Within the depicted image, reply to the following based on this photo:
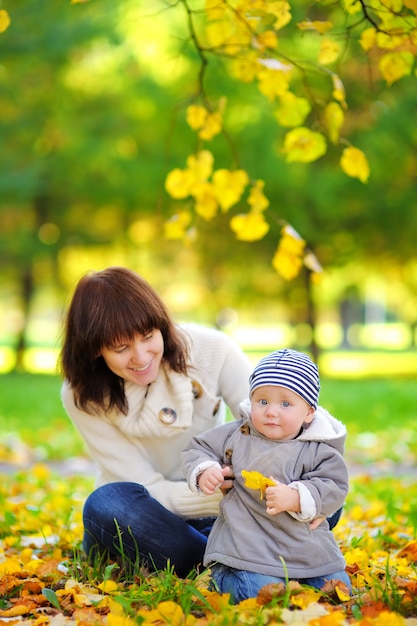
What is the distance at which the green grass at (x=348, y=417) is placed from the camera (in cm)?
700

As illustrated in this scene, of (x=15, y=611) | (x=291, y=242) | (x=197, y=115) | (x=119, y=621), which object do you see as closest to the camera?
(x=119, y=621)

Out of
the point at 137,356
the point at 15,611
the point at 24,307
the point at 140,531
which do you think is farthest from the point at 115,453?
the point at 24,307

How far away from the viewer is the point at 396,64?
121 inches

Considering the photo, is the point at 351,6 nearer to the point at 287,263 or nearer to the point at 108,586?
the point at 287,263

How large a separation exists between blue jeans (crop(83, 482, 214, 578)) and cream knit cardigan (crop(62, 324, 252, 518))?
84 millimetres

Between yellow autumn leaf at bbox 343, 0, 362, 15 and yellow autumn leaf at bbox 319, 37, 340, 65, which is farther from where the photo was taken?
yellow autumn leaf at bbox 319, 37, 340, 65

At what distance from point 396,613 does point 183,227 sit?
2.07 m

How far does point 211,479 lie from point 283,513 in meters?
0.25

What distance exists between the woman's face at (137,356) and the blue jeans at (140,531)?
0.43 metres

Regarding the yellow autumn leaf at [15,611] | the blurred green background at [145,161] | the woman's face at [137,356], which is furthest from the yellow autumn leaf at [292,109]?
the blurred green background at [145,161]

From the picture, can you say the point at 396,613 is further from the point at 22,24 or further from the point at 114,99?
the point at 114,99

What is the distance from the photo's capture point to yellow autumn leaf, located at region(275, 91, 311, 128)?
3.29m

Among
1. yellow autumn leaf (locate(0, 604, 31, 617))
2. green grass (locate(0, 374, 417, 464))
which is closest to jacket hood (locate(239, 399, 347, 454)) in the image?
yellow autumn leaf (locate(0, 604, 31, 617))

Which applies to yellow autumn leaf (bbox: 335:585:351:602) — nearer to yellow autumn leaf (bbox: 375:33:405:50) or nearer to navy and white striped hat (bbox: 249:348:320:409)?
navy and white striped hat (bbox: 249:348:320:409)
